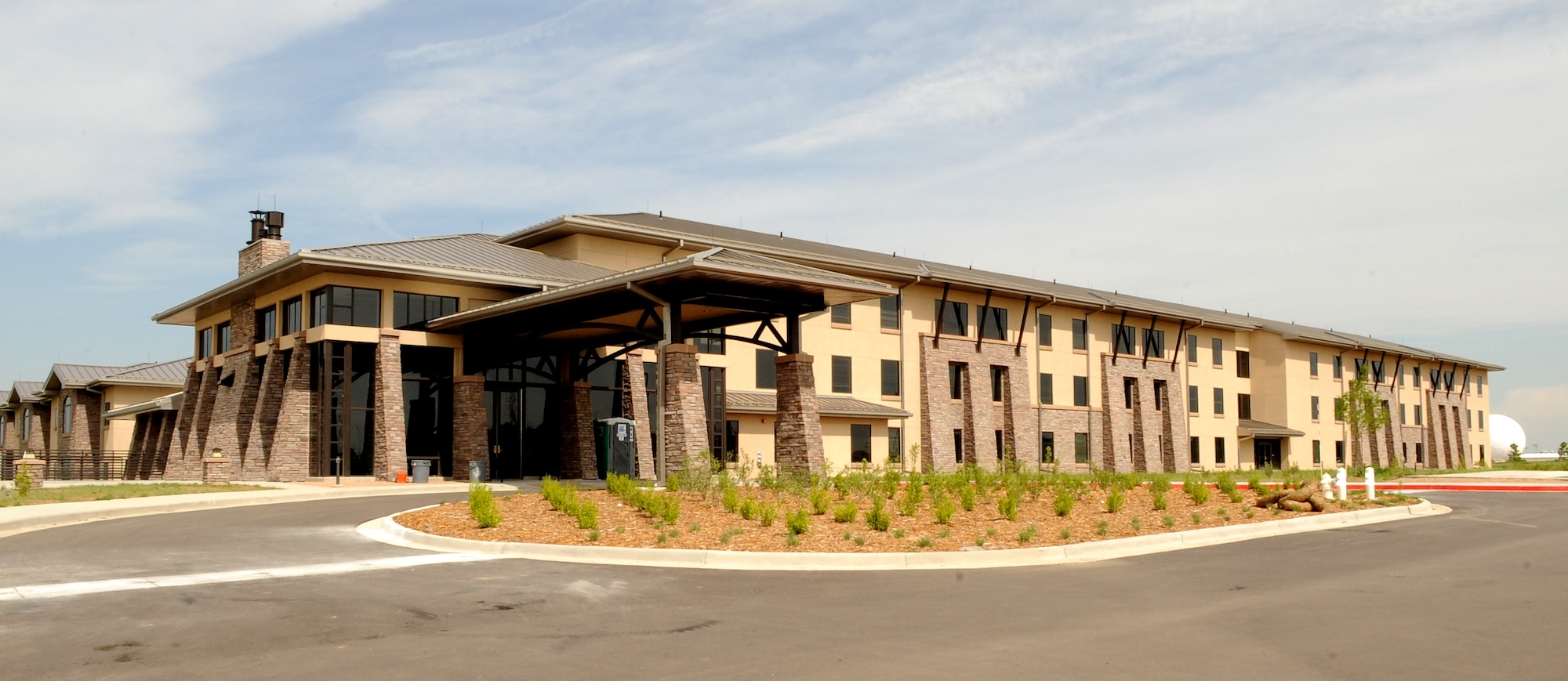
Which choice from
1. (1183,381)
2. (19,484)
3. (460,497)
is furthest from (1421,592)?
(1183,381)

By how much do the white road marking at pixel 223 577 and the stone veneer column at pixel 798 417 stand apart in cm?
1338

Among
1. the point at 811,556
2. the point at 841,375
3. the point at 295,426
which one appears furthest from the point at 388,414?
the point at 811,556

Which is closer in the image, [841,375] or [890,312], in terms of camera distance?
[841,375]

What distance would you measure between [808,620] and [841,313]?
33.6 meters

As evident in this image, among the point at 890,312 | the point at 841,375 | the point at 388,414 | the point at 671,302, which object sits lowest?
the point at 388,414

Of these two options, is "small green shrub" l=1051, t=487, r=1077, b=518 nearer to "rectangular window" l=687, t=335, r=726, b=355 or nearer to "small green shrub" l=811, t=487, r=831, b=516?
"small green shrub" l=811, t=487, r=831, b=516

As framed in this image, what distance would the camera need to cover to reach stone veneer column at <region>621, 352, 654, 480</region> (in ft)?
115

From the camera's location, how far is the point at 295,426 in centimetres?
3266

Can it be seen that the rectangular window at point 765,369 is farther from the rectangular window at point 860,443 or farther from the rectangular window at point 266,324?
the rectangular window at point 266,324

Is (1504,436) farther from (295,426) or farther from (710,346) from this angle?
(295,426)

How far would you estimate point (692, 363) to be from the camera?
26.0 m

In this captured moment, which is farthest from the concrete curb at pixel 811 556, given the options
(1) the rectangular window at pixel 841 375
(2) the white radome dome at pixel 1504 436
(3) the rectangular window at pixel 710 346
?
(2) the white radome dome at pixel 1504 436

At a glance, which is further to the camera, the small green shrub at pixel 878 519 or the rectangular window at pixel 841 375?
the rectangular window at pixel 841 375

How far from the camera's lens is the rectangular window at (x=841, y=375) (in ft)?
139
